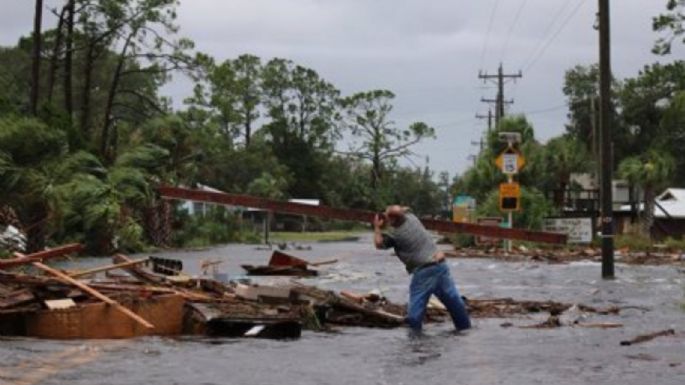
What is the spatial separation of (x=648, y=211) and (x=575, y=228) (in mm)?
10937

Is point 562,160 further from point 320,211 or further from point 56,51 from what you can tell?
point 320,211

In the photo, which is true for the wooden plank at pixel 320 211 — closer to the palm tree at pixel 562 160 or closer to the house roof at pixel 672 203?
the palm tree at pixel 562 160

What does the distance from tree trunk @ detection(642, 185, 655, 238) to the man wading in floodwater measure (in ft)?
129

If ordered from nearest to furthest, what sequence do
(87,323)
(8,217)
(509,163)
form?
(87,323), (8,217), (509,163)

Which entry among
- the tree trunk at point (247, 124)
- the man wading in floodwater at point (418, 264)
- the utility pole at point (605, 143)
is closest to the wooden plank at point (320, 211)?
the man wading in floodwater at point (418, 264)

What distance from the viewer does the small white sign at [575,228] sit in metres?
43.8

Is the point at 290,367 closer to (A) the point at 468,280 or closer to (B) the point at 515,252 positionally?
(A) the point at 468,280

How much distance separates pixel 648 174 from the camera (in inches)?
2061

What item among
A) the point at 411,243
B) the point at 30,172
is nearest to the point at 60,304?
the point at 411,243

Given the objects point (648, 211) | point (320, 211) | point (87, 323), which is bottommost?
point (87, 323)

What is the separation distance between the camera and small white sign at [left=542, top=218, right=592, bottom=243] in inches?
1726

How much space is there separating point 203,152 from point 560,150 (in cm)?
1911

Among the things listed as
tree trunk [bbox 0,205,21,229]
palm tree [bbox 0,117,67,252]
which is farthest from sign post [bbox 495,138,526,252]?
tree trunk [bbox 0,205,21,229]

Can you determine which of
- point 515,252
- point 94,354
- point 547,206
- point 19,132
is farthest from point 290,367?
point 547,206
